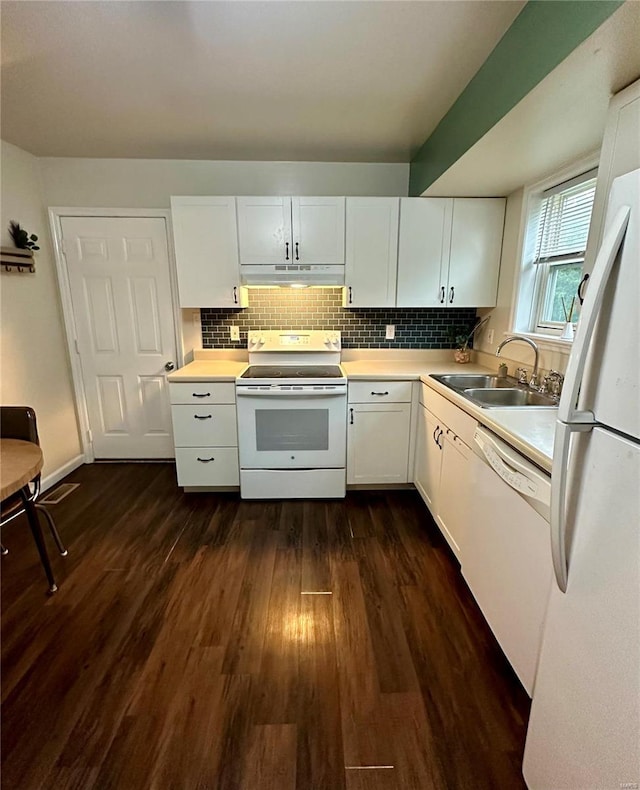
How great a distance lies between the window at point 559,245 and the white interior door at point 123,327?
2714 millimetres

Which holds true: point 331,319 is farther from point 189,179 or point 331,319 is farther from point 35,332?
point 35,332

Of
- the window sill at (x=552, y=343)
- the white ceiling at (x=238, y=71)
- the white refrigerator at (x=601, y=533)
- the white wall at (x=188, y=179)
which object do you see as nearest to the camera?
the white refrigerator at (x=601, y=533)

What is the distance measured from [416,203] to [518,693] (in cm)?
280

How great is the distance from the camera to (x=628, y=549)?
2.44ft

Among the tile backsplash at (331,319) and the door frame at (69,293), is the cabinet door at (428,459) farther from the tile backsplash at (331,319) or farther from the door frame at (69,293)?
the door frame at (69,293)

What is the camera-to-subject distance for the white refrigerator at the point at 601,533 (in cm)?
73

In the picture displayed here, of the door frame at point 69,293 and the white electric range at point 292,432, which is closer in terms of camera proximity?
the white electric range at point 292,432

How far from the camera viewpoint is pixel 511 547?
54.4 inches

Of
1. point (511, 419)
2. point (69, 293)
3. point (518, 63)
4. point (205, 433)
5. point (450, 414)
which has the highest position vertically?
point (518, 63)

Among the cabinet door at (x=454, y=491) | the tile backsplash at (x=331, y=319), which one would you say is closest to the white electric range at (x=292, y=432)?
the tile backsplash at (x=331, y=319)

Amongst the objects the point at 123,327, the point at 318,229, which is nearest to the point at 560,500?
the point at 318,229

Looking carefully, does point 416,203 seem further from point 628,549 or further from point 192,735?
point 192,735

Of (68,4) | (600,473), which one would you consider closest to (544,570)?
(600,473)

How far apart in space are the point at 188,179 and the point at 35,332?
1641mm
